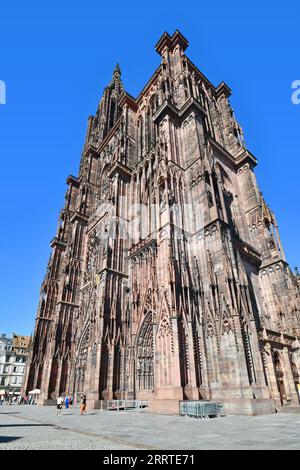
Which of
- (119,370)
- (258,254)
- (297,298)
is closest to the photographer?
(119,370)

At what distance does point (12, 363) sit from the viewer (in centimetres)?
6366

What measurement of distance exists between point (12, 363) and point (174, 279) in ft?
217

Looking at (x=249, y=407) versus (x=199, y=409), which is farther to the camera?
(x=249, y=407)

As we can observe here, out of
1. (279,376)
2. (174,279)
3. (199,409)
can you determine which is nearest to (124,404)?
(199,409)

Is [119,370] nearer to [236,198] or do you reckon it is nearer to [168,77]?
[236,198]

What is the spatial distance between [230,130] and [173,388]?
94.0ft

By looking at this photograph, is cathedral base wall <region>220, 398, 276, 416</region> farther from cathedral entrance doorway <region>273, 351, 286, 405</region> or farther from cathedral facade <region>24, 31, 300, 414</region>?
cathedral entrance doorway <region>273, 351, 286, 405</region>

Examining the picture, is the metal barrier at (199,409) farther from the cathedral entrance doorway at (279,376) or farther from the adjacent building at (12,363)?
the adjacent building at (12,363)

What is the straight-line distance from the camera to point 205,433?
22.7ft

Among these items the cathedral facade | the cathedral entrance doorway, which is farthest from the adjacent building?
the cathedral entrance doorway

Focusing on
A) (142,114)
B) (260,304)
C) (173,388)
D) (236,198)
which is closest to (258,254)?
(260,304)

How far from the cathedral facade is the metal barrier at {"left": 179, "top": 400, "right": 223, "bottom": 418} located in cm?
56

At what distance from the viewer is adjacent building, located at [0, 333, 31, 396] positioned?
2425 inches

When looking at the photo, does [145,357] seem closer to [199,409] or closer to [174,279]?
[174,279]
